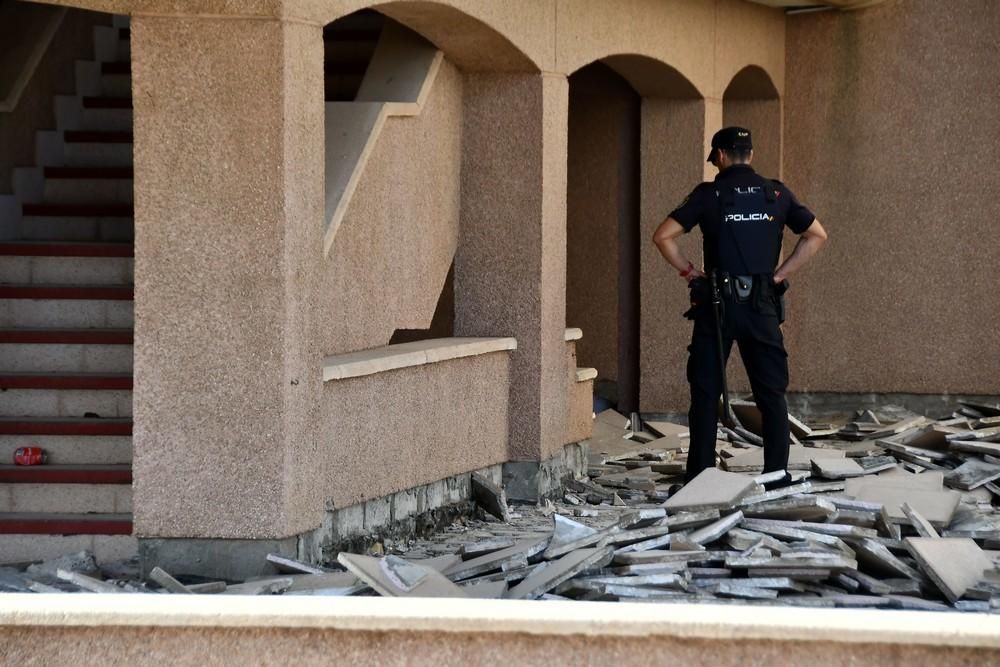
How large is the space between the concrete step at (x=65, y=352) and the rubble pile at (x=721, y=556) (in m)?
1.31

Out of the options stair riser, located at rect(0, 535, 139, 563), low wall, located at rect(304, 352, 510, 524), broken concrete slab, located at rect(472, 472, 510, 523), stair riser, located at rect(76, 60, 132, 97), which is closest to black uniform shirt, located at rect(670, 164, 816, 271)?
low wall, located at rect(304, 352, 510, 524)

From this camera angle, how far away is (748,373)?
9680 mm

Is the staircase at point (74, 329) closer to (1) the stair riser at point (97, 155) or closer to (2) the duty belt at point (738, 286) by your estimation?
(1) the stair riser at point (97, 155)

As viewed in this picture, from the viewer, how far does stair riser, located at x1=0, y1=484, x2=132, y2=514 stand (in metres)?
8.42

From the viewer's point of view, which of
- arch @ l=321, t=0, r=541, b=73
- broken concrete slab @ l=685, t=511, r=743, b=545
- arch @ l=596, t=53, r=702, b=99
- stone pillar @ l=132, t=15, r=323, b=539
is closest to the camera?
stone pillar @ l=132, t=15, r=323, b=539

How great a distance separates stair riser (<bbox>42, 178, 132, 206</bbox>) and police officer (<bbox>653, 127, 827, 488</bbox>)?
3.29m

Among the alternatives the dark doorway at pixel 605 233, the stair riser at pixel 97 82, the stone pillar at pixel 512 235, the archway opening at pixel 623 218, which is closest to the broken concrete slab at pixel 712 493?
the stone pillar at pixel 512 235

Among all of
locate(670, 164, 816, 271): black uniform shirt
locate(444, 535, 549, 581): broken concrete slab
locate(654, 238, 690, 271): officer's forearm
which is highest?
locate(670, 164, 816, 271): black uniform shirt

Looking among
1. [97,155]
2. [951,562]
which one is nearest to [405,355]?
[97,155]

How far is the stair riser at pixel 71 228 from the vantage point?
1006 cm

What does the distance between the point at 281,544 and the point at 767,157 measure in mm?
8111

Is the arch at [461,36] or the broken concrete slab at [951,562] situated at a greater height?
the arch at [461,36]

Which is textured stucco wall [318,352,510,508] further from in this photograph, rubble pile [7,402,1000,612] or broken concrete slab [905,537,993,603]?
broken concrete slab [905,537,993,603]

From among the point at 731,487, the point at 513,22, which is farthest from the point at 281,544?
the point at 513,22
